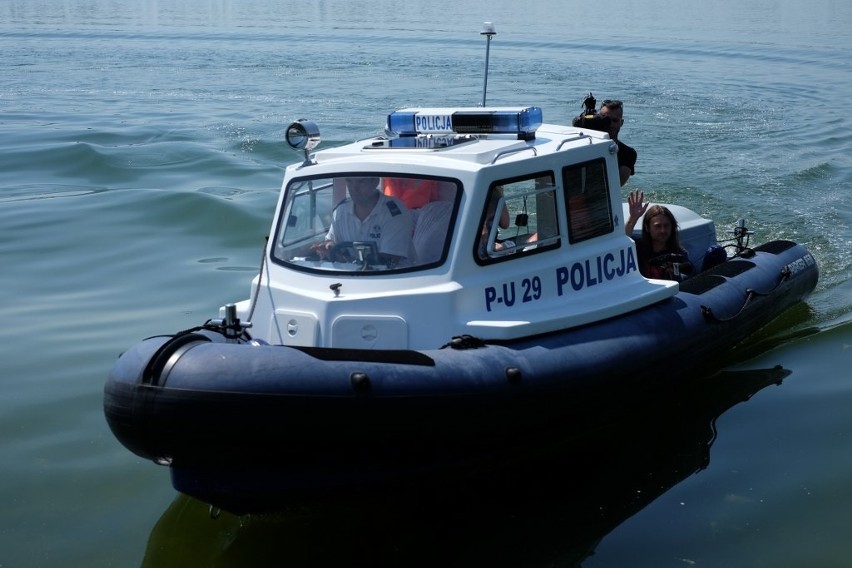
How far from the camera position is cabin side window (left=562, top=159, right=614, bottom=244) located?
6.50 metres

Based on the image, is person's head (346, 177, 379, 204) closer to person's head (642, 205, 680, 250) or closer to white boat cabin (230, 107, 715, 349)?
white boat cabin (230, 107, 715, 349)

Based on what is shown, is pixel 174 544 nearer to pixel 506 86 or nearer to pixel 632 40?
pixel 506 86

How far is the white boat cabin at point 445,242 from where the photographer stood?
5.91m

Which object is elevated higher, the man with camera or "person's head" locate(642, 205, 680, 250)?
the man with camera

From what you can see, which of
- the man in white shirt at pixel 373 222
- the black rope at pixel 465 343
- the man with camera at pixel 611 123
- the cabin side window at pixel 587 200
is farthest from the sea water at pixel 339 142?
the man with camera at pixel 611 123

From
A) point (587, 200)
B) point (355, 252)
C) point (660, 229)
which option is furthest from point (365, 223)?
point (660, 229)

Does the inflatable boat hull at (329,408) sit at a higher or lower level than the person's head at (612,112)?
lower

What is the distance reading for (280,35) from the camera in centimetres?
2627

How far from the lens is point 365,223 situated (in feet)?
20.5

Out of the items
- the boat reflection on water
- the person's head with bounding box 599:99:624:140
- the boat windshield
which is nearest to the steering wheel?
the boat windshield

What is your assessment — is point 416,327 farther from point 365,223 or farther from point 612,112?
point 612,112

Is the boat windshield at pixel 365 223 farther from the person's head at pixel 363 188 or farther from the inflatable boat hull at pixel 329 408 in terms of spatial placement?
the inflatable boat hull at pixel 329 408

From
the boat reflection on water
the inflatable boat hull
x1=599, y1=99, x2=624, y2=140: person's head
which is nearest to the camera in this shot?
the inflatable boat hull

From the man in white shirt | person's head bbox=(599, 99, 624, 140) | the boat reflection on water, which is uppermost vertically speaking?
person's head bbox=(599, 99, 624, 140)
